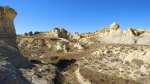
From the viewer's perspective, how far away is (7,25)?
3566cm

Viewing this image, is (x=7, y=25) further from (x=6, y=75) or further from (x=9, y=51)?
(x=6, y=75)

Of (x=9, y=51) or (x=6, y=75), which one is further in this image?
(x=9, y=51)

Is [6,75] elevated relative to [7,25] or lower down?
lower down

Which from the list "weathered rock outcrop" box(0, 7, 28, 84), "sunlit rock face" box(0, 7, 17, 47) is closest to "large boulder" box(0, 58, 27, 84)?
"weathered rock outcrop" box(0, 7, 28, 84)

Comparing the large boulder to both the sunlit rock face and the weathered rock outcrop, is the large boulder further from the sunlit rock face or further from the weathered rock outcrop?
the sunlit rock face

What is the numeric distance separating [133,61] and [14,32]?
14.9m

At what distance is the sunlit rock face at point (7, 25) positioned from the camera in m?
34.6

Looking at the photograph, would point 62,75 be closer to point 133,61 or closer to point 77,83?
point 77,83

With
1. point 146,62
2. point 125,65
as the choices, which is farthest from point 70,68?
point 146,62

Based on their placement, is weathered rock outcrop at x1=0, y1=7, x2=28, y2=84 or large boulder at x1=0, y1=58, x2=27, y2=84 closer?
large boulder at x1=0, y1=58, x2=27, y2=84

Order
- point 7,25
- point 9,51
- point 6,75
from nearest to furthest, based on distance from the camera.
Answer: point 6,75 < point 9,51 < point 7,25

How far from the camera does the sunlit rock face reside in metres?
34.6

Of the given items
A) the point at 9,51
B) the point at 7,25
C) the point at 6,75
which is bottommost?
the point at 6,75

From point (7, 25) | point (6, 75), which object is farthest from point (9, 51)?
point (6, 75)
